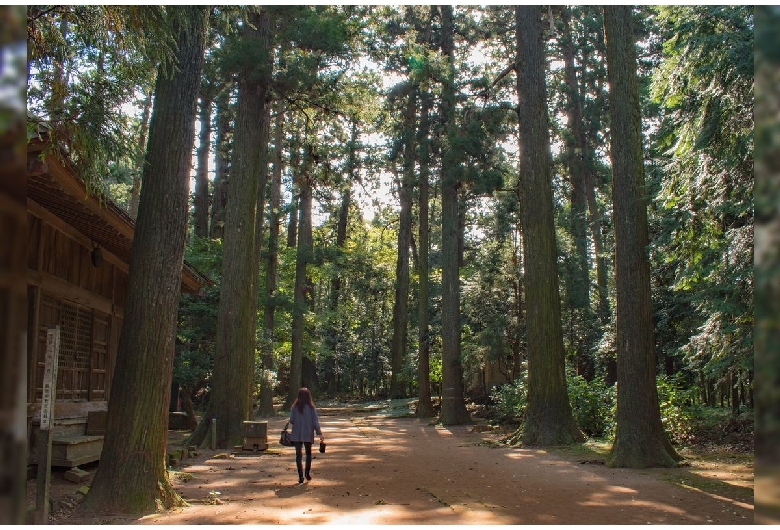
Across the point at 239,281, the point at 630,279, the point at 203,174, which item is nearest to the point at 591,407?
the point at 630,279

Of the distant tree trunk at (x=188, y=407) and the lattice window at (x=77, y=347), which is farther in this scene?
the distant tree trunk at (x=188, y=407)

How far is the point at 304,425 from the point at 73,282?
16.1ft

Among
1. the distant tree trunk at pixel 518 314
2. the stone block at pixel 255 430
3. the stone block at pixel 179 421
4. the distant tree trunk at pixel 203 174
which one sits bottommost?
the stone block at pixel 179 421

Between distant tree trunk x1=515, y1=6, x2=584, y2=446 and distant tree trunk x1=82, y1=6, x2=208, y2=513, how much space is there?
10.1 meters

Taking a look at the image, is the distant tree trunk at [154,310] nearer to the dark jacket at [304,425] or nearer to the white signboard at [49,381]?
the white signboard at [49,381]

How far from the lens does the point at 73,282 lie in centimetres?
1102

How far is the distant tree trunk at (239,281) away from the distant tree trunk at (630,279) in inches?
344

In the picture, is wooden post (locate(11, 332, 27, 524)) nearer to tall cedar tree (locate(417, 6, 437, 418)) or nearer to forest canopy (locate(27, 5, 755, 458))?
forest canopy (locate(27, 5, 755, 458))

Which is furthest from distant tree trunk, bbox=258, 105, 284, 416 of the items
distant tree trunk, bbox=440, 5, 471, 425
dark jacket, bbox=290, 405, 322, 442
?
dark jacket, bbox=290, 405, 322, 442

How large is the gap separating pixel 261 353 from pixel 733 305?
18.5 metres

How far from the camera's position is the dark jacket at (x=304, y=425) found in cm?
1004

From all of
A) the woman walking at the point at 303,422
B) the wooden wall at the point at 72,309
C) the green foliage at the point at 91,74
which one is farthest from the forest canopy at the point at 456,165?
the woman walking at the point at 303,422

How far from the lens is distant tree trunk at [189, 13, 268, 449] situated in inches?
599

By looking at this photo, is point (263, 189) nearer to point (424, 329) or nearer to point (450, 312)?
point (450, 312)
